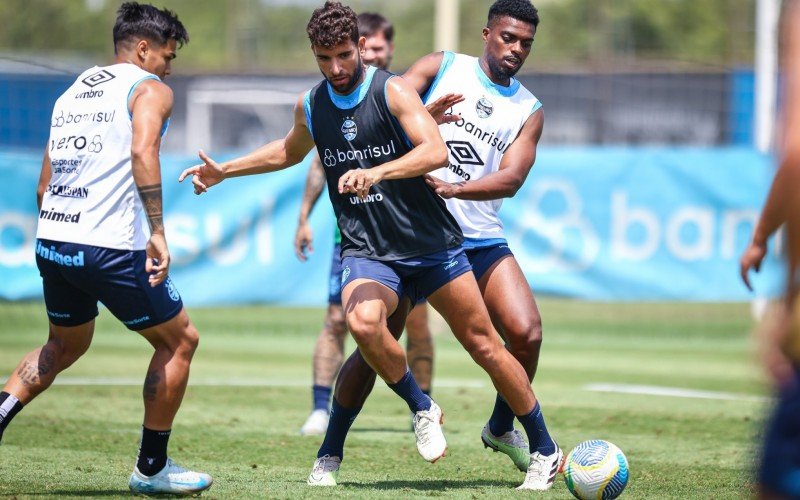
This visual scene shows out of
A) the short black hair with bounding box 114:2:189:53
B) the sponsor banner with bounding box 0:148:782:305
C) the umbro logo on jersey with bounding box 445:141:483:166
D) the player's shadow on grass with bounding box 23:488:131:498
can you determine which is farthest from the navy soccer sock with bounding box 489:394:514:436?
the sponsor banner with bounding box 0:148:782:305

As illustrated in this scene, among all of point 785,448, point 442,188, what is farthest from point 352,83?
point 785,448

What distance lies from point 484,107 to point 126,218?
7.37ft

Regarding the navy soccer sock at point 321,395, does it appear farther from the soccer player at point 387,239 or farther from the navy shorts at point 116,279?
the navy shorts at point 116,279

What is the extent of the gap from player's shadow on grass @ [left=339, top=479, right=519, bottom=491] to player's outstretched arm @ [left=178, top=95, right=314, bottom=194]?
180 cm

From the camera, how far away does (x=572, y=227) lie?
16109mm

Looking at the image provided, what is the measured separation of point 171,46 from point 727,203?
1145 cm

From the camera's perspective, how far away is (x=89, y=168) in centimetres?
608

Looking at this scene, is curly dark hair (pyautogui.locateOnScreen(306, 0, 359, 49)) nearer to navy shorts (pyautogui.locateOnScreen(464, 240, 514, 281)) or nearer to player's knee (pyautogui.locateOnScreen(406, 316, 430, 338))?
navy shorts (pyautogui.locateOnScreen(464, 240, 514, 281))

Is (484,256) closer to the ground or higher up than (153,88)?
closer to the ground

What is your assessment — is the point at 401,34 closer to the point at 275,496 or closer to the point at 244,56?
the point at 244,56

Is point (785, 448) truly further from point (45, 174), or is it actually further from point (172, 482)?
point (45, 174)

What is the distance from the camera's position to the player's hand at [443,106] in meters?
6.52

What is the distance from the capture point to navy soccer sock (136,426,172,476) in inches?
243

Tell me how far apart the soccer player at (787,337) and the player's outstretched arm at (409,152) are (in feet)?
8.66
